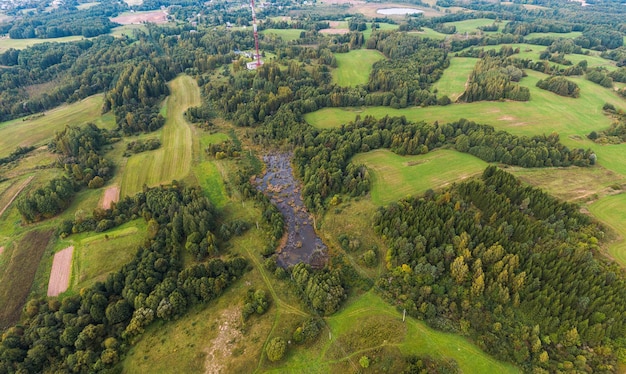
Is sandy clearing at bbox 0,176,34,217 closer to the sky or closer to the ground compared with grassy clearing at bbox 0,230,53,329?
closer to the sky

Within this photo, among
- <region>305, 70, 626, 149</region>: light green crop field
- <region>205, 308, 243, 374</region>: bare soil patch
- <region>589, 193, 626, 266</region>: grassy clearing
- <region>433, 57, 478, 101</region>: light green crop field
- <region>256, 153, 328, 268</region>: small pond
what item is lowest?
<region>205, 308, 243, 374</region>: bare soil patch

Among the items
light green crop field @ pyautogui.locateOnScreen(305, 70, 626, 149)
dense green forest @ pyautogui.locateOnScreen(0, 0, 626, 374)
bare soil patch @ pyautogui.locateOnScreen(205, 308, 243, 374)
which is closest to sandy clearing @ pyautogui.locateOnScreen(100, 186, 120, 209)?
dense green forest @ pyautogui.locateOnScreen(0, 0, 626, 374)

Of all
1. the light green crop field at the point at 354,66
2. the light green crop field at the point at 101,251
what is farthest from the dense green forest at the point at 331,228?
the light green crop field at the point at 354,66

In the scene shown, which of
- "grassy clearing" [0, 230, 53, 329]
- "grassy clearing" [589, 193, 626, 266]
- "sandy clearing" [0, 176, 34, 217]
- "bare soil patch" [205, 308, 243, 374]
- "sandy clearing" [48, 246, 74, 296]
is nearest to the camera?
"bare soil patch" [205, 308, 243, 374]

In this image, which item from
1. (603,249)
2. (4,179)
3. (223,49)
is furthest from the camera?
A: (223,49)

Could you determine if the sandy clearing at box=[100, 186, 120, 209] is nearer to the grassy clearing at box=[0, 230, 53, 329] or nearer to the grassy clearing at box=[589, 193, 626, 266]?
the grassy clearing at box=[0, 230, 53, 329]

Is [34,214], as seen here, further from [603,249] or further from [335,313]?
[603,249]

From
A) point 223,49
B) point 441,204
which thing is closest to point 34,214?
point 441,204
